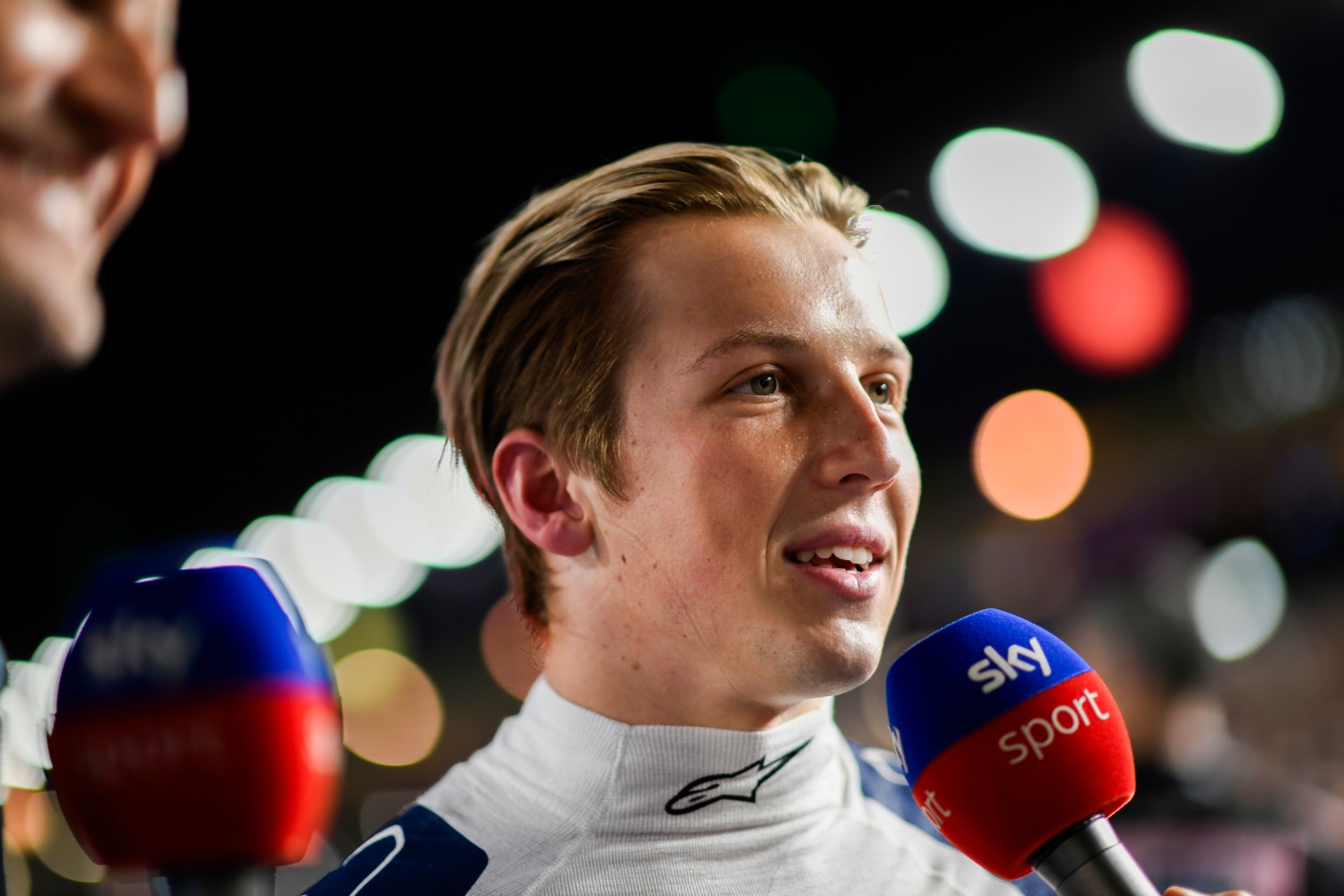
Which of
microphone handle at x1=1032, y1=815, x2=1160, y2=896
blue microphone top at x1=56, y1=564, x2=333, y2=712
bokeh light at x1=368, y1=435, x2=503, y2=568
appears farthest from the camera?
bokeh light at x1=368, y1=435, x2=503, y2=568

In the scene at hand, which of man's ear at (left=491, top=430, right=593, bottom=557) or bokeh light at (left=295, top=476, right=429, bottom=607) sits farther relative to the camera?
bokeh light at (left=295, top=476, right=429, bottom=607)

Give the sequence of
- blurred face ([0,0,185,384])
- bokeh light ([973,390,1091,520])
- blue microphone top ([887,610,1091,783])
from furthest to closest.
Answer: bokeh light ([973,390,1091,520]) < blue microphone top ([887,610,1091,783]) < blurred face ([0,0,185,384])

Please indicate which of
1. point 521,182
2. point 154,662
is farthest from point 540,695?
point 521,182

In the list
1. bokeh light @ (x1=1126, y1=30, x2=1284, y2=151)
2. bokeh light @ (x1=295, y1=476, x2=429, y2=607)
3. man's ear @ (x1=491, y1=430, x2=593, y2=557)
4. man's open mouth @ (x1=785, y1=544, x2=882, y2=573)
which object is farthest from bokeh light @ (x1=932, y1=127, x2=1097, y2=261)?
bokeh light @ (x1=295, y1=476, x2=429, y2=607)

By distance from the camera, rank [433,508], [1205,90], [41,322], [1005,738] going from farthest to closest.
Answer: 1. [433,508]
2. [1205,90]
3. [1005,738]
4. [41,322]

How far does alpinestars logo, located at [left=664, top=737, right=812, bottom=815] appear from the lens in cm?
169

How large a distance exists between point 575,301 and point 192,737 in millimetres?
1058

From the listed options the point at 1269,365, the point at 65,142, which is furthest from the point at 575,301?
the point at 1269,365

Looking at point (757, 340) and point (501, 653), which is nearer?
point (757, 340)

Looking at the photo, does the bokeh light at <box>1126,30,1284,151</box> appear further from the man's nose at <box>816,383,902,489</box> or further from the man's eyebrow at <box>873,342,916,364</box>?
the man's nose at <box>816,383,902,489</box>

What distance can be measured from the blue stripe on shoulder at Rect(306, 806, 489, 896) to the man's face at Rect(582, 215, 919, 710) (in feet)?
1.25

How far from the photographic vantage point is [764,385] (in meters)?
1.68

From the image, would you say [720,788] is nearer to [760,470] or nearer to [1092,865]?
[760,470]

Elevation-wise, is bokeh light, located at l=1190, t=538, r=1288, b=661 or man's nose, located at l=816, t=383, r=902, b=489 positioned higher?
man's nose, located at l=816, t=383, r=902, b=489
